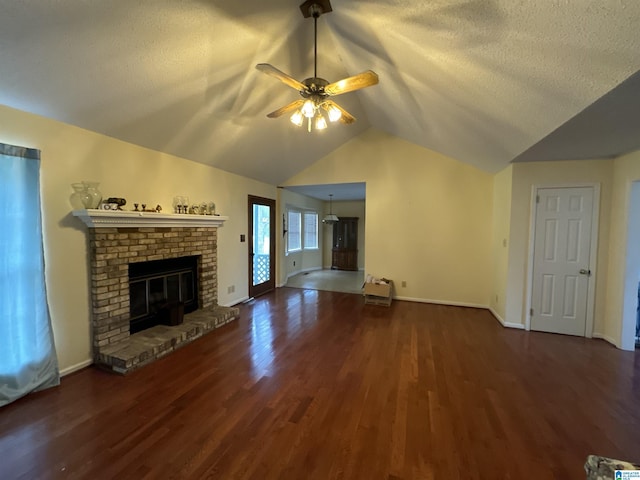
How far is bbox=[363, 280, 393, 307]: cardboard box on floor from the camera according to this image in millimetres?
5023

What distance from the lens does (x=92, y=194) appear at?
270 centimetres

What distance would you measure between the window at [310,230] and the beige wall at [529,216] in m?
5.74

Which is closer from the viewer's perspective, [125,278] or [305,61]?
[125,278]

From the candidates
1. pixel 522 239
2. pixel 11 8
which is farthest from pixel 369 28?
pixel 522 239

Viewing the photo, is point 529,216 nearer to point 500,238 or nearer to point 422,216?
point 500,238

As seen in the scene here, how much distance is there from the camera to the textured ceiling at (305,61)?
1.64m

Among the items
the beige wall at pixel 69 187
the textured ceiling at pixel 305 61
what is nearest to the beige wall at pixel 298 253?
the textured ceiling at pixel 305 61

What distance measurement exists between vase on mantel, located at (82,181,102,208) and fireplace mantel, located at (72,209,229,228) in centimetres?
14

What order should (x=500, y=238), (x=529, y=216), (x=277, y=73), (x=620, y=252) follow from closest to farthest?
1. (x=277, y=73)
2. (x=620, y=252)
3. (x=529, y=216)
4. (x=500, y=238)

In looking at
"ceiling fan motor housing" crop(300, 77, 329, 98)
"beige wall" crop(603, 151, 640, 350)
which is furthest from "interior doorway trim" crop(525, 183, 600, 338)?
"ceiling fan motor housing" crop(300, 77, 329, 98)

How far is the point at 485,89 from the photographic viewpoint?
93.0 inches

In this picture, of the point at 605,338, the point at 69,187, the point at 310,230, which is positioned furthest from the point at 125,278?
the point at 310,230

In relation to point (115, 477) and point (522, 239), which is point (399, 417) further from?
point (522, 239)

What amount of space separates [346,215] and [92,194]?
743 centimetres
